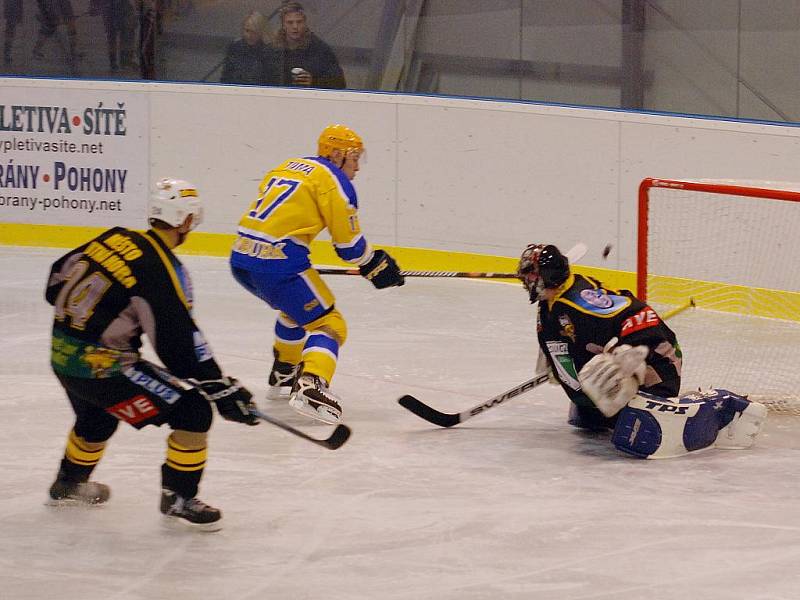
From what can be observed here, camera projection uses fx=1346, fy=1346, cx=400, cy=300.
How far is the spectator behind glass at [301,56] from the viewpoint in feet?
25.4

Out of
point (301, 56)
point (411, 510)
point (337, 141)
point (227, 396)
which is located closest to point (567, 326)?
point (411, 510)

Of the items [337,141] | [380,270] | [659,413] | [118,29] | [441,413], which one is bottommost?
[441,413]

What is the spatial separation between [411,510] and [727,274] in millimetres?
2803

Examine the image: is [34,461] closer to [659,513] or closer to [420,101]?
[659,513]

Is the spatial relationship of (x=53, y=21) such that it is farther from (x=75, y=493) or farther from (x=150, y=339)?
(x=150, y=339)

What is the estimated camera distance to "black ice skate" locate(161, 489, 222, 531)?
3.45m

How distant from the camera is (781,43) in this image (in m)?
6.47

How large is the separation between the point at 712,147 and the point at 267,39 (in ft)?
9.36

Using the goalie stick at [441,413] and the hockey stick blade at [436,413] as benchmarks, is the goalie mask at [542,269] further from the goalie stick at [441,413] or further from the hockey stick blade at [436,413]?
the hockey stick blade at [436,413]

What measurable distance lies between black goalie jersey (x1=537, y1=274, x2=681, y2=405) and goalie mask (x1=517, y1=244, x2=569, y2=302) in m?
0.05

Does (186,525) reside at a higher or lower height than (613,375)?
lower

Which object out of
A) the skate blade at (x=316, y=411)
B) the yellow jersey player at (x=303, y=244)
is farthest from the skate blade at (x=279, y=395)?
the skate blade at (x=316, y=411)

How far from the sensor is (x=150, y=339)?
3260 mm

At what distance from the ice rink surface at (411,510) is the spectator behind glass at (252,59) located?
119 inches
